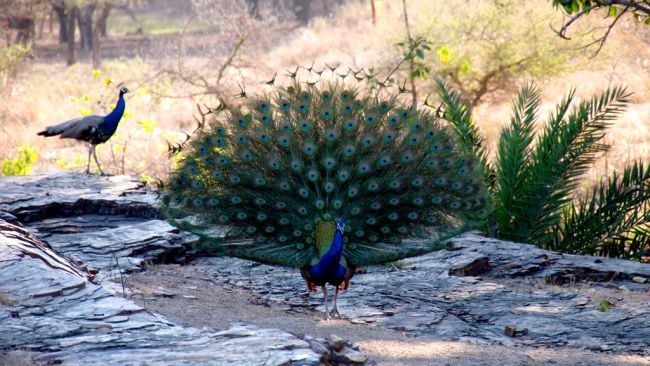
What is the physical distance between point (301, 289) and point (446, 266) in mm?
1625

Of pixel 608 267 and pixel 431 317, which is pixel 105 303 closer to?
pixel 431 317

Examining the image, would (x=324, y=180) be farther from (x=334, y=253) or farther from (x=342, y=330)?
(x=342, y=330)

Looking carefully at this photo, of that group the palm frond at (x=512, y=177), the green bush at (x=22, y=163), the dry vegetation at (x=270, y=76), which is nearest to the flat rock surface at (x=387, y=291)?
the palm frond at (x=512, y=177)

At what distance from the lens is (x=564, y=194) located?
387 inches

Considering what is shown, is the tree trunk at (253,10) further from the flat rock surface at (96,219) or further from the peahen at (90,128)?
the flat rock surface at (96,219)

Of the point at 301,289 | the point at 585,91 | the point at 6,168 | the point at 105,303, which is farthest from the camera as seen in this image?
the point at 585,91

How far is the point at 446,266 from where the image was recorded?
27.7 feet

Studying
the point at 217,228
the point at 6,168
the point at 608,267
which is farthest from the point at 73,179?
the point at 608,267

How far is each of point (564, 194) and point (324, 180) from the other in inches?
155

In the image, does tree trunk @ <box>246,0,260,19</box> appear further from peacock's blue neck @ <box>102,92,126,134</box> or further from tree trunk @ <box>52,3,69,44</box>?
peacock's blue neck @ <box>102,92,126,134</box>

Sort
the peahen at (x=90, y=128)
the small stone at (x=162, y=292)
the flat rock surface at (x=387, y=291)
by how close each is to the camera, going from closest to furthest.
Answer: the flat rock surface at (x=387, y=291), the small stone at (x=162, y=292), the peahen at (x=90, y=128)

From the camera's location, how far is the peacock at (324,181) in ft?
23.4

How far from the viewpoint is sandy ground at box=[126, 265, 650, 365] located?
564 centimetres

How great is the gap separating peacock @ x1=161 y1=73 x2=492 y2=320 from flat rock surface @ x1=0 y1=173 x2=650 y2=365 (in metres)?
0.56
